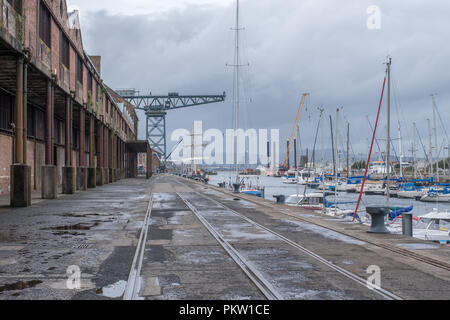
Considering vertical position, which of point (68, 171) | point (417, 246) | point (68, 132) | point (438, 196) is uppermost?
point (68, 132)

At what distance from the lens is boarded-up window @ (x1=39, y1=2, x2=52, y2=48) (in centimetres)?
2761

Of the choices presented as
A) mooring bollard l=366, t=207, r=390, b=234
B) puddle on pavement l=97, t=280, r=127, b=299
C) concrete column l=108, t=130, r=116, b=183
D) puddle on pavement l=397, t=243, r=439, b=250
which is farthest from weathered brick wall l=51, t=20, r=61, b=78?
concrete column l=108, t=130, r=116, b=183

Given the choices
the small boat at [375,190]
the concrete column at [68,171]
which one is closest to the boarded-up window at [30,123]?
the concrete column at [68,171]

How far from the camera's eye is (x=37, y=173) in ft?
118

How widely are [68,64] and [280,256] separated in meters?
29.8

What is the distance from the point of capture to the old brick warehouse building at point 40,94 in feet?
67.9

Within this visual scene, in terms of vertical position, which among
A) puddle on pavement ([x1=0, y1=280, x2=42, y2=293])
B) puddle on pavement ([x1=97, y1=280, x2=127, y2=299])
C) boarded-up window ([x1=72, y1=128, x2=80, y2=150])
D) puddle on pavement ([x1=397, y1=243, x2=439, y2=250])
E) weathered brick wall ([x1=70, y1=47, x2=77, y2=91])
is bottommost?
puddle on pavement ([x1=397, y1=243, x2=439, y2=250])

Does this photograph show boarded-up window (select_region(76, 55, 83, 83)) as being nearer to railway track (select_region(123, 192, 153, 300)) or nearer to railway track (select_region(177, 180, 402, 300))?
railway track (select_region(123, 192, 153, 300))

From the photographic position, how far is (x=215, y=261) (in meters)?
9.67

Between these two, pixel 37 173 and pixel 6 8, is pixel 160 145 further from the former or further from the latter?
pixel 6 8

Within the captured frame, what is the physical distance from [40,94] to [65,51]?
493cm

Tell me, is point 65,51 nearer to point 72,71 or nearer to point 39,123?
point 72,71

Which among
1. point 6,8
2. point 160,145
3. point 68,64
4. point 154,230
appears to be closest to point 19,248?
point 154,230

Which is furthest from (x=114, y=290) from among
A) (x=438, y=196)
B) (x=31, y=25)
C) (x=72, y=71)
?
(x=438, y=196)
